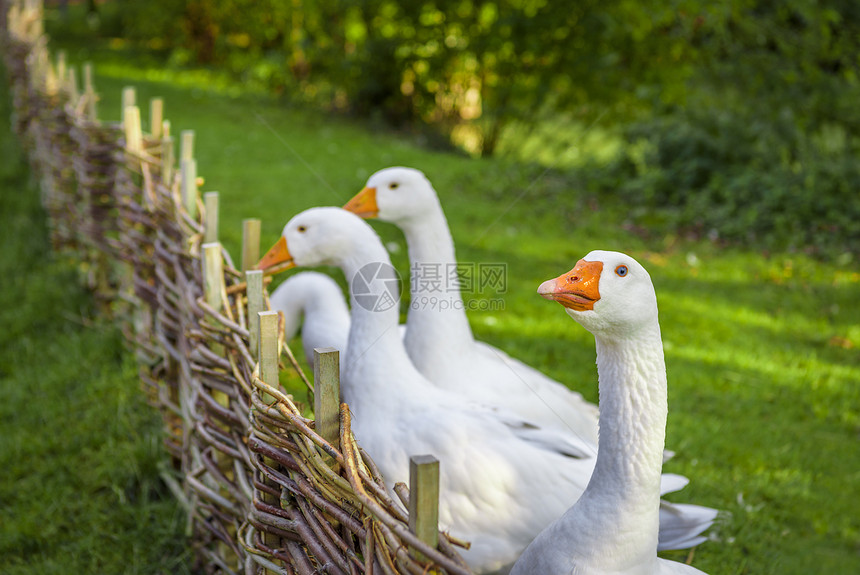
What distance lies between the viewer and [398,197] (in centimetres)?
298

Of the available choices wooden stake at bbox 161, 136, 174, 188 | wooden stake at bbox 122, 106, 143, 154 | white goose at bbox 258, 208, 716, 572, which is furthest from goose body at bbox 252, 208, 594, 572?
wooden stake at bbox 122, 106, 143, 154

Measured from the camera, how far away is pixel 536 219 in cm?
707

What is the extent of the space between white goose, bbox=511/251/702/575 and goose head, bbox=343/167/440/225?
1.32 metres

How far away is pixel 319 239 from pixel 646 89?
676 cm

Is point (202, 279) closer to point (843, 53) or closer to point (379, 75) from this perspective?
point (843, 53)

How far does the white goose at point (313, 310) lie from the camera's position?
3457mm

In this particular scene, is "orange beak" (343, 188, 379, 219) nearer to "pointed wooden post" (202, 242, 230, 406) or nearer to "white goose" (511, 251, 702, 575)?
"pointed wooden post" (202, 242, 230, 406)

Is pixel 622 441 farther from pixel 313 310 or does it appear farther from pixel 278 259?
pixel 313 310

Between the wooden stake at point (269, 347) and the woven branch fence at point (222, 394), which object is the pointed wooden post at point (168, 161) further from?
the wooden stake at point (269, 347)

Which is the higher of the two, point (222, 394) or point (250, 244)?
point (250, 244)

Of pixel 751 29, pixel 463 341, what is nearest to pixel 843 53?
pixel 751 29

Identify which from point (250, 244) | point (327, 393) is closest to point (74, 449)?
point (250, 244)

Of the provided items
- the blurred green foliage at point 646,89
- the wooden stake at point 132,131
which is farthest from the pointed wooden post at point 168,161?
the blurred green foliage at point 646,89

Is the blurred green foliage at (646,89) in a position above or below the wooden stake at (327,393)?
above
